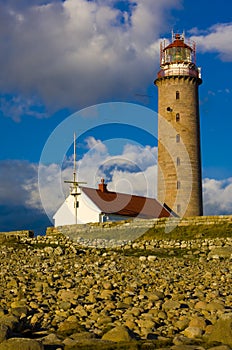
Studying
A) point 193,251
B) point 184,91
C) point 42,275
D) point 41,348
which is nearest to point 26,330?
point 41,348

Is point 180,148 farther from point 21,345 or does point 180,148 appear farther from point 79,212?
point 21,345

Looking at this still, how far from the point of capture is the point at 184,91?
111 feet

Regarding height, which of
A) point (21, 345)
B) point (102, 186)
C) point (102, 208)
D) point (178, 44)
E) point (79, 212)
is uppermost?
point (178, 44)

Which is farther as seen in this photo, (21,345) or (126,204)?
(126,204)

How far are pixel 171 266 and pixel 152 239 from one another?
297 inches

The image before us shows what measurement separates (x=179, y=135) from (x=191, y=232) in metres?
13.9

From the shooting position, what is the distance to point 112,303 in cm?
858

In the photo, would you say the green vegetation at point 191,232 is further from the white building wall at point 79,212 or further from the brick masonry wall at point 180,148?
the white building wall at point 79,212

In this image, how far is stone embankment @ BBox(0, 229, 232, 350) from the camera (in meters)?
6.67

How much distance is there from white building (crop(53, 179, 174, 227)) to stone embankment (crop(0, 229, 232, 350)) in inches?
761

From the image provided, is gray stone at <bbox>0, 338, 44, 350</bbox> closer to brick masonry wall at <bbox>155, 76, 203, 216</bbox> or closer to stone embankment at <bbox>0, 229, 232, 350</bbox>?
stone embankment at <bbox>0, 229, 232, 350</bbox>

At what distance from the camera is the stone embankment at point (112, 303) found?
21.9 feet

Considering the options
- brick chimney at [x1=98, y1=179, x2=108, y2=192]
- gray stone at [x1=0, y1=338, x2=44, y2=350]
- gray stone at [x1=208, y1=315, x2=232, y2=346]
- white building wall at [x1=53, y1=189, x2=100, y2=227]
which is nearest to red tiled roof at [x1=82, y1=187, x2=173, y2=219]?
brick chimney at [x1=98, y1=179, x2=108, y2=192]

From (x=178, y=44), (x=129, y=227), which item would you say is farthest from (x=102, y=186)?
(x=129, y=227)
